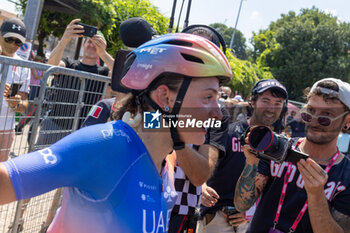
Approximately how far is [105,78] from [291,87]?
111 ft

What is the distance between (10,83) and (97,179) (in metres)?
2.13

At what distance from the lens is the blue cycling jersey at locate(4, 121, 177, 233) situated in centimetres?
106

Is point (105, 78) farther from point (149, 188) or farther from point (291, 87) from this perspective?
point (291, 87)

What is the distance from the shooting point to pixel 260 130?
81.1 inches

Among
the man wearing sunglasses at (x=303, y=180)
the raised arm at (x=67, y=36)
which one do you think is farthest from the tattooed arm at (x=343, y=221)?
the raised arm at (x=67, y=36)

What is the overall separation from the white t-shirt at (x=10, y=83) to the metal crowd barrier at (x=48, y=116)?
2.3 inches

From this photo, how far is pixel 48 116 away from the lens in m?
3.21

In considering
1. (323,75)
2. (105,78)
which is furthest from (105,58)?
(323,75)

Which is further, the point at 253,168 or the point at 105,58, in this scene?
the point at 105,58

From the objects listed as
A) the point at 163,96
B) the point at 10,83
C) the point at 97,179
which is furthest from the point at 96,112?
the point at 97,179

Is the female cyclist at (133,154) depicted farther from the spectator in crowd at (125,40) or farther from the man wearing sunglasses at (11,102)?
the man wearing sunglasses at (11,102)

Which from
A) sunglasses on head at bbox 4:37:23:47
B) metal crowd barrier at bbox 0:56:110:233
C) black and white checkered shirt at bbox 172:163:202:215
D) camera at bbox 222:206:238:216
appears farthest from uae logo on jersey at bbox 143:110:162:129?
sunglasses on head at bbox 4:37:23:47

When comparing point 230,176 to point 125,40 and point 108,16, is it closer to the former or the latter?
point 125,40

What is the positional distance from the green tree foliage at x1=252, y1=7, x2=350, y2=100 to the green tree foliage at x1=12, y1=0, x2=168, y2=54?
23.7m
